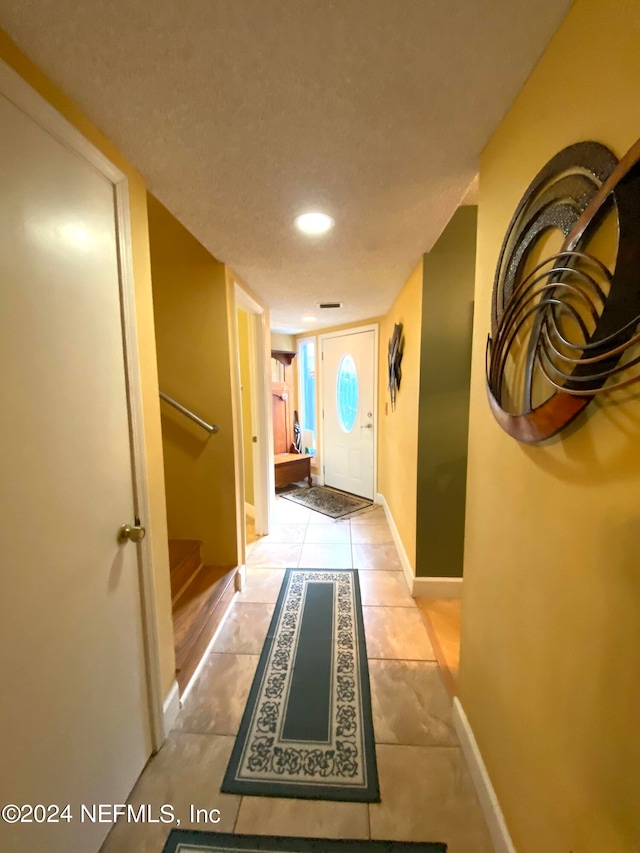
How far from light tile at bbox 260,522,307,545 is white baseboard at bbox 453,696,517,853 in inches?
73.8

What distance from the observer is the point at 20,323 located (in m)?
0.75

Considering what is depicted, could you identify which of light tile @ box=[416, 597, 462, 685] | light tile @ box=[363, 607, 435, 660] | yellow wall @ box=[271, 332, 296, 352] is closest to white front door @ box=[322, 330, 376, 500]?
yellow wall @ box=[271, 332, 296, 352]

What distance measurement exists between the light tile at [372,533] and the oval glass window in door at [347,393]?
130 cm

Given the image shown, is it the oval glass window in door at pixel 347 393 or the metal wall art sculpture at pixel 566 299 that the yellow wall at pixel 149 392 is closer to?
the metal wall art sculpture at pixel 566 299

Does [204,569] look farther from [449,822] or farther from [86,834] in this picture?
[449,822]

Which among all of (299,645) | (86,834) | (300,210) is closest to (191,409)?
(300,210)

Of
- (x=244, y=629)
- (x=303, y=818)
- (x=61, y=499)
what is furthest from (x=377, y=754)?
(x=61, y=499)

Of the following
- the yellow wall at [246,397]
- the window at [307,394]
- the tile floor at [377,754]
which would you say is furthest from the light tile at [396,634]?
the window at [307,394]

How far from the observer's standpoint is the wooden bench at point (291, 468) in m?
4.37

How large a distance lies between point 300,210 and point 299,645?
7.03 ft

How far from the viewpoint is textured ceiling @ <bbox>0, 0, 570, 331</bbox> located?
695mm

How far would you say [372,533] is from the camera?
3.18 m

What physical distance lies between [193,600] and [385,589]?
125 cm

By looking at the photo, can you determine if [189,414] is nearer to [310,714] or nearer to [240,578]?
[240,578]
